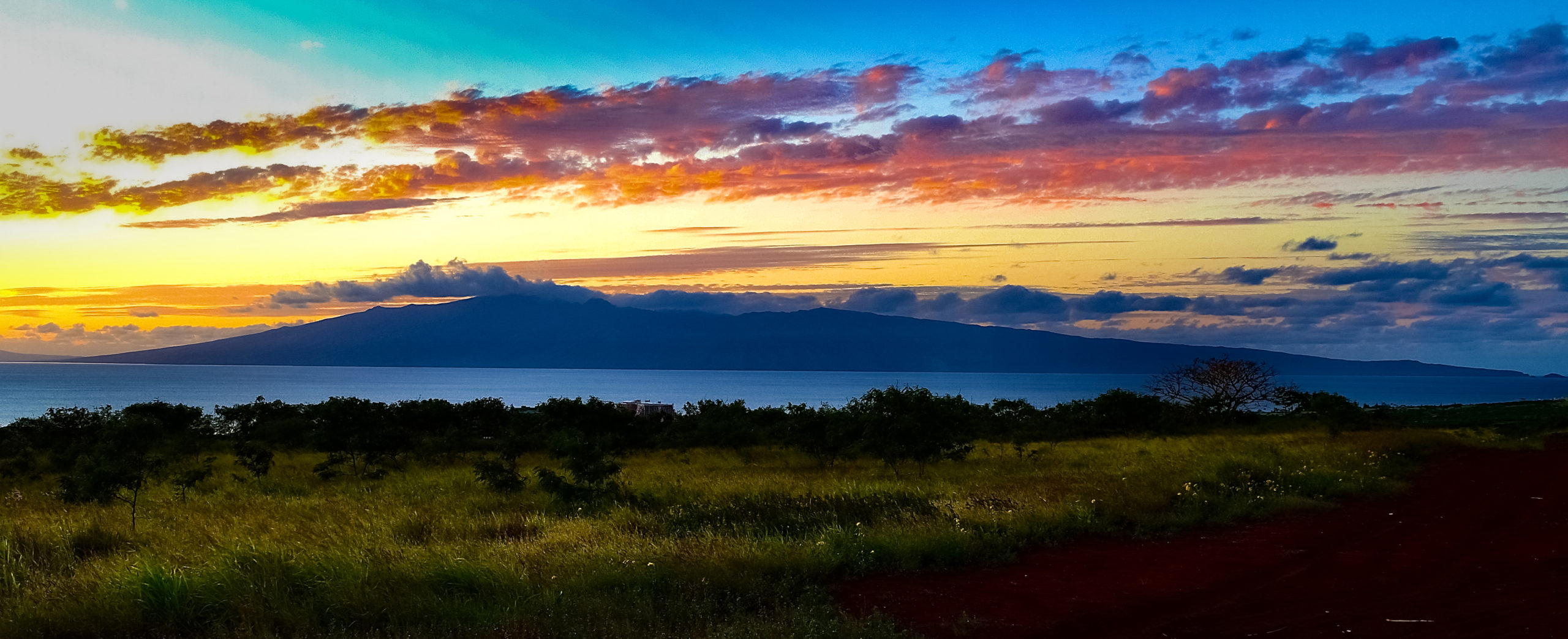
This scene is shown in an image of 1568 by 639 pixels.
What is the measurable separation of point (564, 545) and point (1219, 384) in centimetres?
4355

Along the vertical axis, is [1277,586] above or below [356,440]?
above

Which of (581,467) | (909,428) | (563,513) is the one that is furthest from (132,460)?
(909,428)

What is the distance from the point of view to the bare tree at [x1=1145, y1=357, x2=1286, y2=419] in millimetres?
45031

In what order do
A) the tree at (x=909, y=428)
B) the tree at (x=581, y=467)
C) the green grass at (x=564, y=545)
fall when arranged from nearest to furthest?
the green grass at (x=564, y=545), the tree at (x=581, y=467), the tree at (x=909, y=428)

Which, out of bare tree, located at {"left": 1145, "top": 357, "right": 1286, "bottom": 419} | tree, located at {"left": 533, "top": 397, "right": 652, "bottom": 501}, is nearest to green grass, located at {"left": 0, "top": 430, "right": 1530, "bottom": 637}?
tree, located at {"left": 533, "top": 397, "right": 652, "bottom": 501}

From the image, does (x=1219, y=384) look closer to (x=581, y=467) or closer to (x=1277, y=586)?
(x=581, y=467)

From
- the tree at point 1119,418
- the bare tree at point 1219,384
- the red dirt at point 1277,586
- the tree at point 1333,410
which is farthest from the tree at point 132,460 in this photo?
the bare tree at point 1219,384

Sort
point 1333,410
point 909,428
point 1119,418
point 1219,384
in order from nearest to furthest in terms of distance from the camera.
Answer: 1. point 909,428
2. point 1333,410
3. point 1119,418
4. point 1219,384

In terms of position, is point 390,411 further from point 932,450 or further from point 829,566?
point 829,566

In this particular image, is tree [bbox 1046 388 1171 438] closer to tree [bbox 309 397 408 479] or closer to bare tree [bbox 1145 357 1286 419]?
bare tree [bbox 1145 357 1286 419]

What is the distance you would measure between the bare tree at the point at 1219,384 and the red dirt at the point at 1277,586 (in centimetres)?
3308

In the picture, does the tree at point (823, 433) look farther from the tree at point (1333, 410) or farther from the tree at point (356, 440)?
the tree at point (1333, 410)

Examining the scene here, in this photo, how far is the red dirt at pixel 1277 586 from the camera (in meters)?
7.75

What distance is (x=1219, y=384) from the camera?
46.3 m
